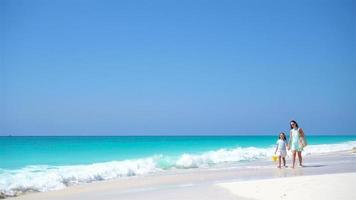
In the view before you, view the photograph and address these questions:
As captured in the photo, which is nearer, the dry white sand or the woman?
the dry white sand

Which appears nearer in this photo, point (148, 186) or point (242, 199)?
point (242, 199)

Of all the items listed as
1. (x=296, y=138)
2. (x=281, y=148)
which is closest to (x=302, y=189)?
(x=296, y=138)

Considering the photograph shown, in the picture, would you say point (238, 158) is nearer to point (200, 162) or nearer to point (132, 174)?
point (200, 162)

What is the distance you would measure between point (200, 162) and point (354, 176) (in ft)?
47.4

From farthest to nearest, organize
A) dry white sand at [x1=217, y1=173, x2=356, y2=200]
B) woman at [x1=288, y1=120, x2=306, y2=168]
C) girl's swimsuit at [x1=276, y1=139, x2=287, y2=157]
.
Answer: girl's swimsuit at [x1=276, y1=139, x2=287, y2=157]
woman at [x1=288, y1=120, x2=306, y2=168]
dry white sand at [x1=217, y1=173, x2=356, y2=200]

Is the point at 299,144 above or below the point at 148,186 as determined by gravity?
above

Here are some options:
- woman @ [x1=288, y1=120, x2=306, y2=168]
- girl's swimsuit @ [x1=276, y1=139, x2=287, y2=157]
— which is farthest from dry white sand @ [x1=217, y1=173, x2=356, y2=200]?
girl's swimsuit @ [x1=276, y1=139, x2=287, y2=157]

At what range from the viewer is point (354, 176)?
10.5 meters

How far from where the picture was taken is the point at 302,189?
9102 mm

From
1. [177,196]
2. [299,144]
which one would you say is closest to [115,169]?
[299,144]

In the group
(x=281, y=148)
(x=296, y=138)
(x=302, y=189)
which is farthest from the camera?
(x=281, y=148)

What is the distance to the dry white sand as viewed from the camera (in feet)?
27.8

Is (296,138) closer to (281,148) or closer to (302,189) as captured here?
(281,148)

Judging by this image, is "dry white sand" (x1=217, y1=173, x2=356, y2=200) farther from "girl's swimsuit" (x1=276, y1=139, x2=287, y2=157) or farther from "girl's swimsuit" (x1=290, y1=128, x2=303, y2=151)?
"girl's swimsuit" (x1=276, y1=139, x2=287, y2=157)
